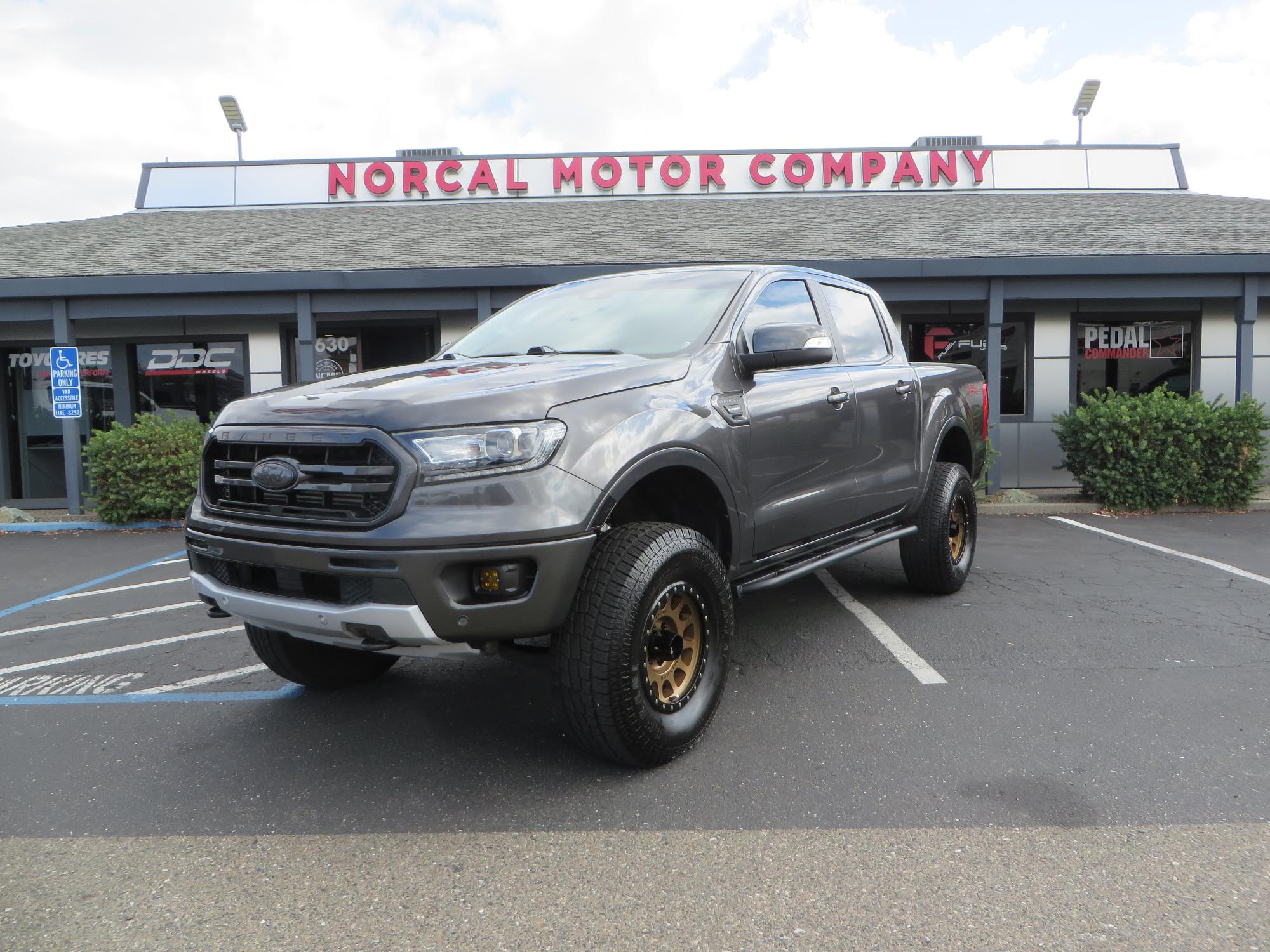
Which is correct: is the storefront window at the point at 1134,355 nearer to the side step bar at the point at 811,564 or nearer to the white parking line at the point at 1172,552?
the white parking line at the point at 1172,552

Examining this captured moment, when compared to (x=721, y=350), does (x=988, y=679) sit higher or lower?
lower

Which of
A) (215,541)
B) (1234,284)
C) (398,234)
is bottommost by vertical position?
(215,541)

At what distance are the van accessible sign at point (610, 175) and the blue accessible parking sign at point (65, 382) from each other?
7.78m

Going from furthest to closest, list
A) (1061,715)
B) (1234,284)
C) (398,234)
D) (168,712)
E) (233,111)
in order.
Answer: (233,111), (398,234), (1234,284), (168,712), (1061,715)

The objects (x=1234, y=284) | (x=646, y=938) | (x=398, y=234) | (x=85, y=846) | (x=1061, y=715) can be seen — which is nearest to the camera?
(x=646, y=938)

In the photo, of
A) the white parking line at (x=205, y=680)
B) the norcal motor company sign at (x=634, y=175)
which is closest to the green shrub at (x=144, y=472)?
the white parking line at (x=205, y=680)

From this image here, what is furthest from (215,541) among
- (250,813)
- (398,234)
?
(398,234)

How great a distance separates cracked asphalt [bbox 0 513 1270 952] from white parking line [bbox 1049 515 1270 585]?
1641 mm

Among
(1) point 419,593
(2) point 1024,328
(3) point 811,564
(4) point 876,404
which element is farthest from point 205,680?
(2) point 1024,328

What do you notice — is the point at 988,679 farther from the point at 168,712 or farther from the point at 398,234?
the point at 398,234

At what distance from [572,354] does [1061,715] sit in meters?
2.54

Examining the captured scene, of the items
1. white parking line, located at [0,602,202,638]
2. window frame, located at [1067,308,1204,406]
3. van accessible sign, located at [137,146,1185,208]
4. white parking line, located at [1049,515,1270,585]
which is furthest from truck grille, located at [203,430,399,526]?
van accessible sign, located at [137,146,1185,208]

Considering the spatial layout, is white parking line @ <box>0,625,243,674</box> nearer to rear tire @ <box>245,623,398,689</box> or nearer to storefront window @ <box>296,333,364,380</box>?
rear tire @ <box>245,623,398,689</box>

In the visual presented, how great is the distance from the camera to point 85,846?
2766mm
